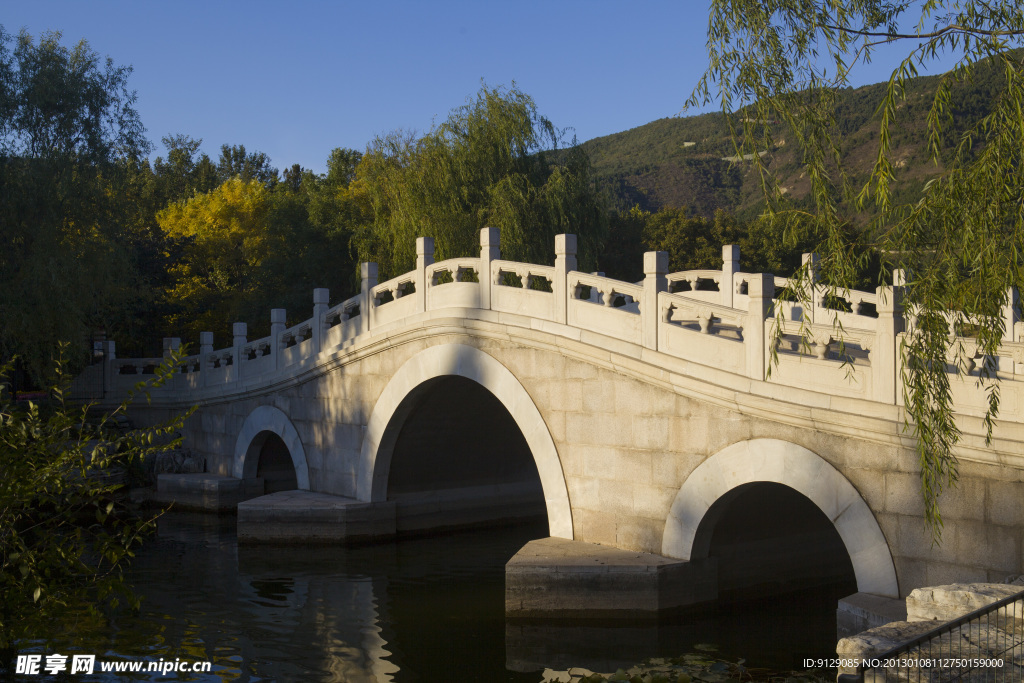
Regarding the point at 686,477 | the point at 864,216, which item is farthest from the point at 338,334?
the point at 864,216

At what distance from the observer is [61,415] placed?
4.96 metres

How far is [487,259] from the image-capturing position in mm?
11906

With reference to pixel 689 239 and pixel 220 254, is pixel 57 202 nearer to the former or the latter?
pixel 220 254

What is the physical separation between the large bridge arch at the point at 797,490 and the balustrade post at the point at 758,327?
2.16ft

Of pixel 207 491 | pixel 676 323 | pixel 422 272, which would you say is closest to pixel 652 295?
pixel 676 323

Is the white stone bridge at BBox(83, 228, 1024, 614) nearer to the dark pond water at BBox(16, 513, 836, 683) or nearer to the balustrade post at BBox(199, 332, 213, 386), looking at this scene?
the balustrade post at BBox(199, 332, 213, 386)

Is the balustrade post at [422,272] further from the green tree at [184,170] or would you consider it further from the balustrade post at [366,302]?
the green tree at [184,170]

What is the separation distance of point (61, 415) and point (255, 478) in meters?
12.5

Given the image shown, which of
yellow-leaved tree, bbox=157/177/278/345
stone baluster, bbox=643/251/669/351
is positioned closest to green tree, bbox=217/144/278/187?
yellow-leaved tree, bbox=157/177/278/345

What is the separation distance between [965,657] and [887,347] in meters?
2.89

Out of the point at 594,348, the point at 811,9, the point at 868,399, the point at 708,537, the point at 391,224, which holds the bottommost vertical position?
the point at 708,537

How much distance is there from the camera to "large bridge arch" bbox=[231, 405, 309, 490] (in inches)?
609

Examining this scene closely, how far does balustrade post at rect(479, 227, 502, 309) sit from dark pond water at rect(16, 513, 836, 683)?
11.7ft

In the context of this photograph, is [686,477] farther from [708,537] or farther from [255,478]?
[255,478]
